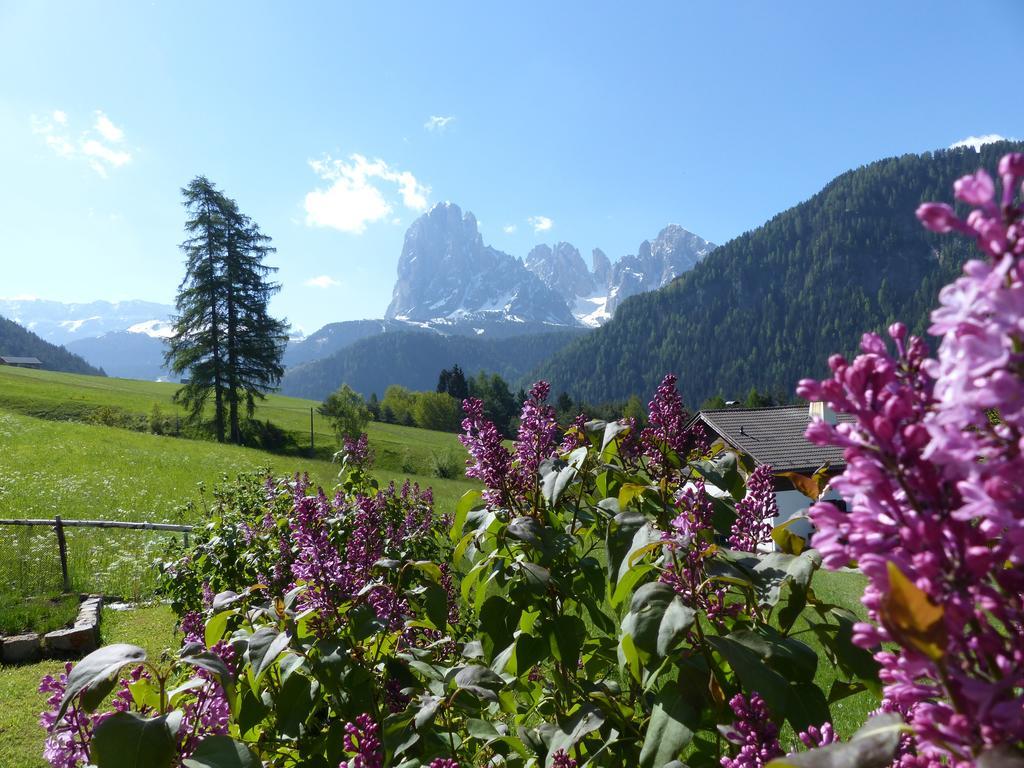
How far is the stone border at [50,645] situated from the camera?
8.72 metres

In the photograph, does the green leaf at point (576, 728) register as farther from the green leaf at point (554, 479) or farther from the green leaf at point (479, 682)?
the green leaf at point (554, 479)

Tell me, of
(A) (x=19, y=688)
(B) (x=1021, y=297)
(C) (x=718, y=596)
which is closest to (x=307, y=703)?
(C) (x=718, y=596)

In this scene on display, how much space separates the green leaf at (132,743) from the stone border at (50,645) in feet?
29.9

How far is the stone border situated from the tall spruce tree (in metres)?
33.1

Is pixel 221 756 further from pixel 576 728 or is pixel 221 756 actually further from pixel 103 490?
pixel 103 490

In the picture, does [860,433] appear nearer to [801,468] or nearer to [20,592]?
[20,592]

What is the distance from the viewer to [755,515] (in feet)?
7.43

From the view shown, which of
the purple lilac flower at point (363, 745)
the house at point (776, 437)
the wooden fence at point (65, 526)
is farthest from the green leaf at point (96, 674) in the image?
the house at point (776, 437)

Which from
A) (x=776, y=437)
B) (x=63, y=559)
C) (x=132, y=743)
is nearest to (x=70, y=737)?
(x=132, y=743)

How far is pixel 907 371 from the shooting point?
83 centimetres

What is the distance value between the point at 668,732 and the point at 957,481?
1.27 meters

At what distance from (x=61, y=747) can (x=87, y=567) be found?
12661mm

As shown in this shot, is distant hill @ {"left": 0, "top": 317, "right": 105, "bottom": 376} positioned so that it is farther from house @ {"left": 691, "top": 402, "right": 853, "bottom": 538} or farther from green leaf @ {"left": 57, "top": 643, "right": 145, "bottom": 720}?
green leaf @ {"left": 57, "top": 643, "right": 145, "bottom": 720}

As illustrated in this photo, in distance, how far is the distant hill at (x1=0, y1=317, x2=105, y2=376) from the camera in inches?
7315
